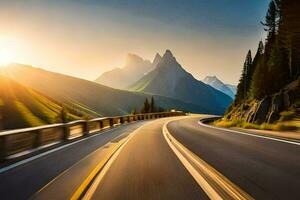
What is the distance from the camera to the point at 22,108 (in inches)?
5817

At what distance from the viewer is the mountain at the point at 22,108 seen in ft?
444

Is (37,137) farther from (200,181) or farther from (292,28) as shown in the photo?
(292,28)

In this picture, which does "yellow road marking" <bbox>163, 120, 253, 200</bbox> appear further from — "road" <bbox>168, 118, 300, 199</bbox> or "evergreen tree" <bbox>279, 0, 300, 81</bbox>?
"evergreen tree" <bbox>279, 0, 300, 81</bbox>

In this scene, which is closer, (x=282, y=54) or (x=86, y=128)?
(x=86, y=128)

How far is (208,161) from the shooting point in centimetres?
1220

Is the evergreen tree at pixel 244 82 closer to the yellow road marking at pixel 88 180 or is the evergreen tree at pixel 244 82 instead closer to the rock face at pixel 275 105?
the rock face at pixel 275 105

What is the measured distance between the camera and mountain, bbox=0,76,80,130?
135 metres

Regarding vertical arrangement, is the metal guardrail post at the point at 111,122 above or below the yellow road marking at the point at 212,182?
above

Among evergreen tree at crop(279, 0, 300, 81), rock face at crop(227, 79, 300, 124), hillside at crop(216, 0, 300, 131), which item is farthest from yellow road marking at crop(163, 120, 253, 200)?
evergreen tree at crop(279, 0, 300, 81)

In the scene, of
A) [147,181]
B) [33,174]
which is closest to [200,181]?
[147,181]

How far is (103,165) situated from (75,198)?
14.4 feet

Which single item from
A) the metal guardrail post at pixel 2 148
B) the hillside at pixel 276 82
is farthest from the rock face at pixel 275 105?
the metal guardrail post at pixel 2 148

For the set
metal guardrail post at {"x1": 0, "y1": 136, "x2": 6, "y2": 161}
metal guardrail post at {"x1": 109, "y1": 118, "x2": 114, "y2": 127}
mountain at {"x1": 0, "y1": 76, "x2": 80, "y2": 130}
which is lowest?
metal guardrail post at {"x1": 0, "y1": 136, "x2": 6, "y2": 161}

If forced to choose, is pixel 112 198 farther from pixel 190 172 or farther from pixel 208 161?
pixel 208 161
